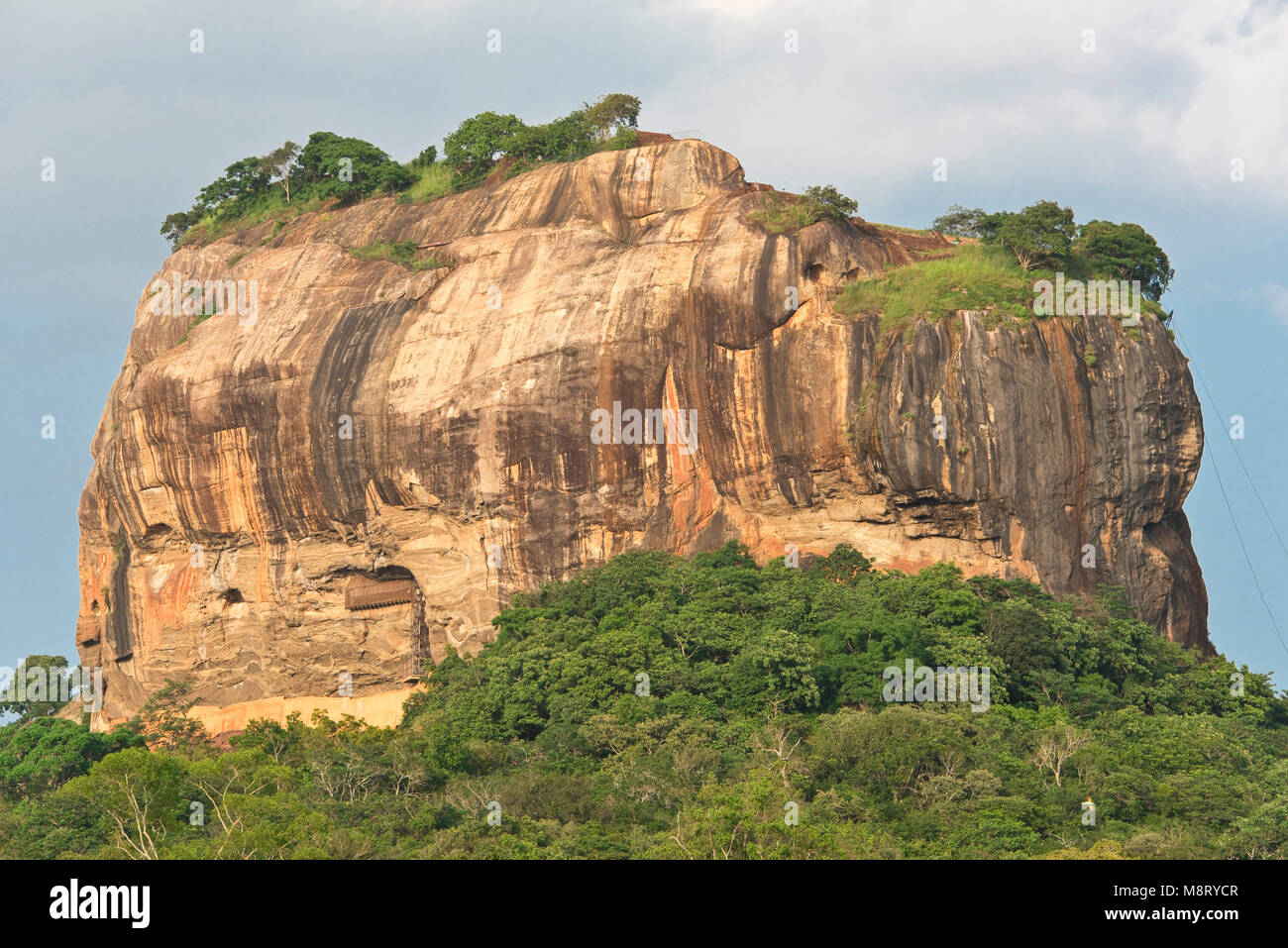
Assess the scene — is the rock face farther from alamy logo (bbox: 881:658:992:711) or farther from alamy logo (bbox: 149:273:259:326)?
alamy logo (bbox: 881:658:992:711)

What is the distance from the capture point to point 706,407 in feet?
137

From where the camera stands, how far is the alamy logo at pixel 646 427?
136 feet

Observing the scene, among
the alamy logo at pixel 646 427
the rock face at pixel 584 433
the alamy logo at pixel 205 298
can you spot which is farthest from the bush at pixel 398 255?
the alamy logo at pixel 646 427

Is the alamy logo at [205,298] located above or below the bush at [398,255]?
below

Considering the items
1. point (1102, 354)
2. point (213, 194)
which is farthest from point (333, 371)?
point (1102, 354)

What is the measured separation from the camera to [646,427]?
41.8 meters

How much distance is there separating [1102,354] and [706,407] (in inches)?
349
